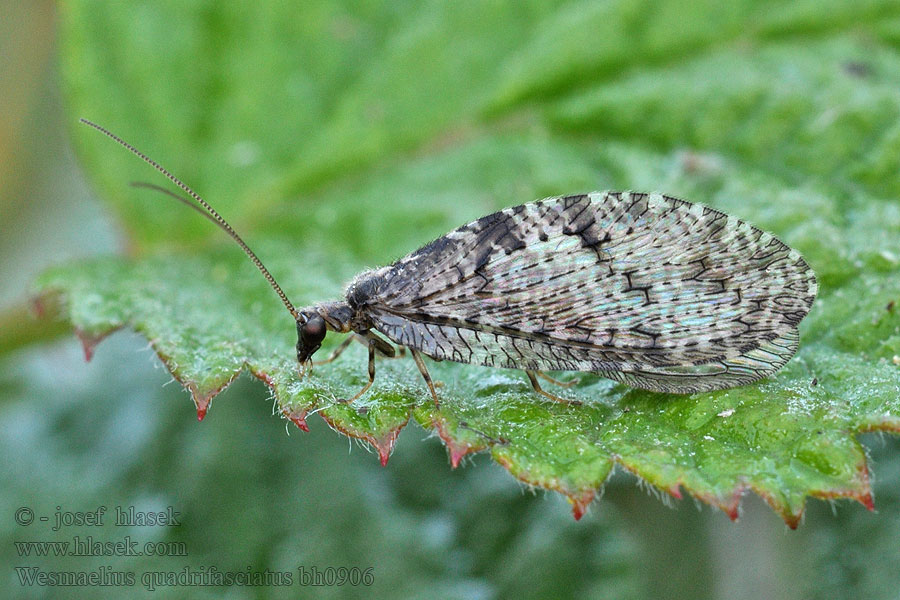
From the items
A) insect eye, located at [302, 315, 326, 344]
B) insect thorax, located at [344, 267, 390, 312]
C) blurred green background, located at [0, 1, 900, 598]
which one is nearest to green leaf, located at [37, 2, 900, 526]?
blurred green background, located at [0, 1, 900, 598]

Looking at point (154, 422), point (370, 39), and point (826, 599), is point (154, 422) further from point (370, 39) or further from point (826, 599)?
point (826, 599)

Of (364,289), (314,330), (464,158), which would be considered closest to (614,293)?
(364,289)

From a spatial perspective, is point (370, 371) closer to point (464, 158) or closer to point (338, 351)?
point (338, 351)

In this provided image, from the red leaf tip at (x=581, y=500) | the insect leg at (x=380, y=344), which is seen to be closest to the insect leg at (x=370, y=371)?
the insect leg at (x=380, y=344)

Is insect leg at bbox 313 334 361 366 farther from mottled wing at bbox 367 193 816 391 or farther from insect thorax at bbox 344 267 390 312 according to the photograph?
mottled wing at bbox 367 193 816 391
